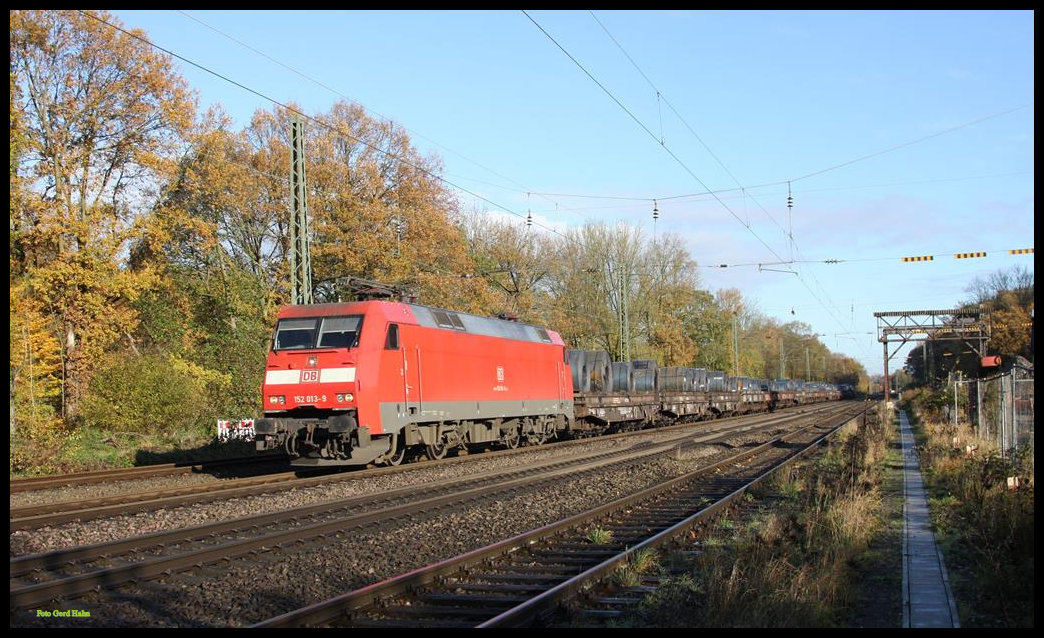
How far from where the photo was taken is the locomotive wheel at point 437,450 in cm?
1991

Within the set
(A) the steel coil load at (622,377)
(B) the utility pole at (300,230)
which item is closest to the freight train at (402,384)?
(B) the utility pole at (300,230)

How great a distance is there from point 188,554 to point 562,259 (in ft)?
148

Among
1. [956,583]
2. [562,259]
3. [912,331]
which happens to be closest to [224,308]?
[562,259]

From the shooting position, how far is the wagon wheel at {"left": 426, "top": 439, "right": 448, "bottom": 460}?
1981 cm

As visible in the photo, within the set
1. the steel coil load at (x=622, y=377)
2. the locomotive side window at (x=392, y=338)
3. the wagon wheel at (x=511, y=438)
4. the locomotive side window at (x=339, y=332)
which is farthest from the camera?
the steel coil load at (x=622, y=377)

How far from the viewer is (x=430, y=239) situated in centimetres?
3591

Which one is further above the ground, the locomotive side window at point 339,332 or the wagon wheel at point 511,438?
the locomotive side window at point 339,332

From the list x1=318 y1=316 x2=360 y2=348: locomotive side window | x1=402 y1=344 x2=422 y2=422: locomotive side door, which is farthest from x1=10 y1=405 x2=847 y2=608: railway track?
x1=318 y1=316 x2=360 y2=348: locomotive side window

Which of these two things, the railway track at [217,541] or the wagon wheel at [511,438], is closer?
the railway track at [217,541]

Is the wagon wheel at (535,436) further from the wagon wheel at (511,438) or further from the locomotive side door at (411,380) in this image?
the locomotive side door at (411,380)

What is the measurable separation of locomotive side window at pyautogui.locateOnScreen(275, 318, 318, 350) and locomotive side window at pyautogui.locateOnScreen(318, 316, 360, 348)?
0.77 ft

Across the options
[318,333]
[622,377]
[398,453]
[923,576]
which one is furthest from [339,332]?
[622,377]

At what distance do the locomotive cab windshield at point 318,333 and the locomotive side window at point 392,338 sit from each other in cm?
65

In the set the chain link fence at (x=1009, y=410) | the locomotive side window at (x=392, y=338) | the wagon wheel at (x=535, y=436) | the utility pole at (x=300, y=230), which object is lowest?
the wagon wheel at (x=535, y=436)
